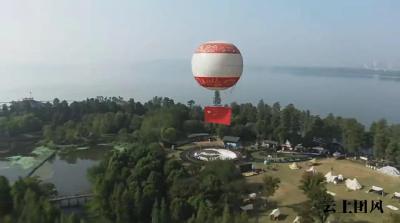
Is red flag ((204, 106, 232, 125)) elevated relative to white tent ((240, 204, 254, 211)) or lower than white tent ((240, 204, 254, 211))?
elevated

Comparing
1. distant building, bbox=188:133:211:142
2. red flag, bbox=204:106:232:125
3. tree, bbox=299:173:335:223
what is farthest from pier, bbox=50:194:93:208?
distant building, bbox=188:133:211:142

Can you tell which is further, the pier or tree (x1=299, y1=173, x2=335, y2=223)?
the pier

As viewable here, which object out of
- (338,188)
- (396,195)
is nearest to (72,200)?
(338,188)

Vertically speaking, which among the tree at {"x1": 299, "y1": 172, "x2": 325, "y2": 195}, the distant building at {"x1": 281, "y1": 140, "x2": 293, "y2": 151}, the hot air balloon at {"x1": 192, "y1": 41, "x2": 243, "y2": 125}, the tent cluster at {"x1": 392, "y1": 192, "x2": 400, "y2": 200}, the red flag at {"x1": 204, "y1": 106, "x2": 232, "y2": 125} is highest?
the hot air balloon at {"x1": 192, "y1": 41, "x2": 243, "y2": 125}

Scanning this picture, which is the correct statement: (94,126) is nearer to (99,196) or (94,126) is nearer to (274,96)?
(99,196)

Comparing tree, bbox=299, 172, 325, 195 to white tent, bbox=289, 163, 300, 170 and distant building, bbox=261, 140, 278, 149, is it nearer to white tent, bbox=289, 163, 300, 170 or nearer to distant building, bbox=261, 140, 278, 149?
white tent, bbox=289, 163, 300, 170

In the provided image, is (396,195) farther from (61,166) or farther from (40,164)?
(40,164)

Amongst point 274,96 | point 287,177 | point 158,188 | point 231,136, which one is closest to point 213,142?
point 231,136
